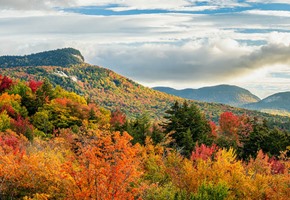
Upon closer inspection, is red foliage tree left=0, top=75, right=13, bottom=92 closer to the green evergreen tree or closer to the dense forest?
the dense forest

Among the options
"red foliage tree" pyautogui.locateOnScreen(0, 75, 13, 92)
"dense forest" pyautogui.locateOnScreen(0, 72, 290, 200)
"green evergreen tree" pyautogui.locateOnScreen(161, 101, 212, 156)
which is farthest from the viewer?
"red foliage tree" pyautogui.locateOnScreen(0, 75, 13, 92)

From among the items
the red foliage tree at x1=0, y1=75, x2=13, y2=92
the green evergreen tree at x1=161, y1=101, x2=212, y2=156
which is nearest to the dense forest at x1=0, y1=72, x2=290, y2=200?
the red foliage tree at x1=0, y1=75, x2=13, y2=92

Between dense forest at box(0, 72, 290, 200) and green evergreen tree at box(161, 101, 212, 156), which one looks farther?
green evergreen tree at box(161, 101, 212, 156)

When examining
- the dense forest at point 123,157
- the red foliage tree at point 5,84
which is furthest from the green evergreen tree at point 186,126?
the red foliage tree at point 5,84

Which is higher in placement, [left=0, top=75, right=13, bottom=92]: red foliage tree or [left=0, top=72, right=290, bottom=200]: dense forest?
[left=0, top=75, right=13, bottom=92]: red foliage tree

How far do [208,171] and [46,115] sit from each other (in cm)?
5519

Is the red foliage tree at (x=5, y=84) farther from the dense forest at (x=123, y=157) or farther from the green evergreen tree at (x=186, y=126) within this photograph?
the green evergreen tree at (x=186, y=126)

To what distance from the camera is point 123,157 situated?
33938mm

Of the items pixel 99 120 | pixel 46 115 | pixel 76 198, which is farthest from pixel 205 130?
pixel 76 198

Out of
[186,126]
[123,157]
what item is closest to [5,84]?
[186,126]

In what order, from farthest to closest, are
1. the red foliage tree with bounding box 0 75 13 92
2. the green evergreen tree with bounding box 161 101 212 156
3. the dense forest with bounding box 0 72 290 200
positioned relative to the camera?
1. the red foliage tree with bounding box 0 75 13 92
2. the green evergreen tree with bounding box 161 101 212 156
3. the dense forest with bounding box 0 72 290 200

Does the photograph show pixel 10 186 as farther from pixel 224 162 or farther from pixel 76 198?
pixel 224 162

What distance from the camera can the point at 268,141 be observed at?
76.4 m

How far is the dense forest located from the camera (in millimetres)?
30753
